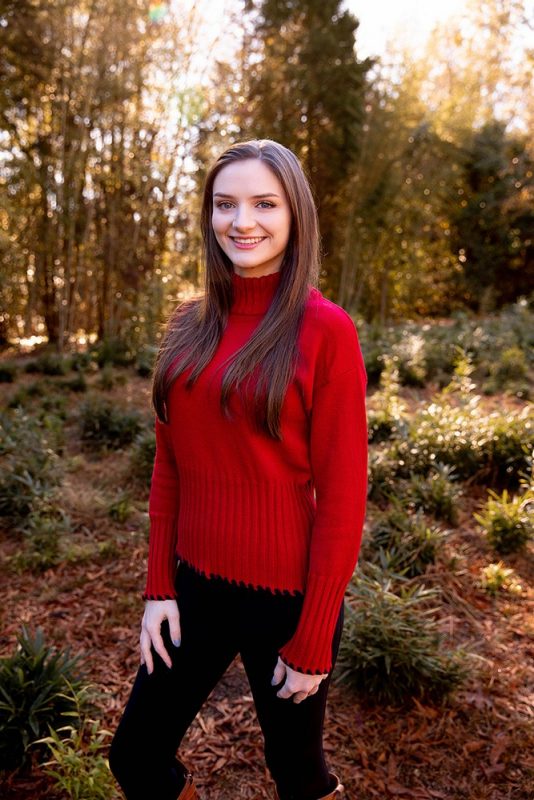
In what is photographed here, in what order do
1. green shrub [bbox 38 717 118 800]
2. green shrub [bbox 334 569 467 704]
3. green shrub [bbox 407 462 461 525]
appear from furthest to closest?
green shrub [bbox 407 462 461 525], green shrub [bbox 334 569 467 704], green shrub [bbox 38 717 118 800]

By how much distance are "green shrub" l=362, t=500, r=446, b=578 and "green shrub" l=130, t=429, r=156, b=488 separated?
144 cm

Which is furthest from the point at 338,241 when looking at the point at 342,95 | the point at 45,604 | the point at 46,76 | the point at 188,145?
the point at 45,604

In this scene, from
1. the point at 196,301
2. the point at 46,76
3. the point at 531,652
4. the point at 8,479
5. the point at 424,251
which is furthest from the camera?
the point at 424,251

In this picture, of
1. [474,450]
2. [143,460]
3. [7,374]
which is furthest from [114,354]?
[474,450]

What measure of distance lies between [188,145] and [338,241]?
2.89 metres

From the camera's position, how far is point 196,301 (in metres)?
1.31

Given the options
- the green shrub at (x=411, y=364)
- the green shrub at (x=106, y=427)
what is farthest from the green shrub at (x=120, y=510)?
the green shrub at (x=411, y=364)

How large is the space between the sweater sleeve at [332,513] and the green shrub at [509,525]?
2043 mm

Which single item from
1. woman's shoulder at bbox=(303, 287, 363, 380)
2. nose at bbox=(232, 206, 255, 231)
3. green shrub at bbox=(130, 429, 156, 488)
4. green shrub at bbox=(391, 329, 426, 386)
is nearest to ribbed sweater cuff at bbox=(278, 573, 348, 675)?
woman's shoulder at bbox=(303, 287, 363, 380)

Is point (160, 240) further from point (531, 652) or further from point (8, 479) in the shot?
point (531, 652)

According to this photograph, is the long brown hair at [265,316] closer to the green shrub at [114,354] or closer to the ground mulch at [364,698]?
the ground mulch at [364,698]

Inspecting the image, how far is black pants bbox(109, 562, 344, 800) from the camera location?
3.42 feet

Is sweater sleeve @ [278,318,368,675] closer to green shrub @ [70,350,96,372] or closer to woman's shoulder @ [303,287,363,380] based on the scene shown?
woman's shoulder @ [303,287,363,380]

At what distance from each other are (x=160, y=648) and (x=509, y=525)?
7.03 ft
